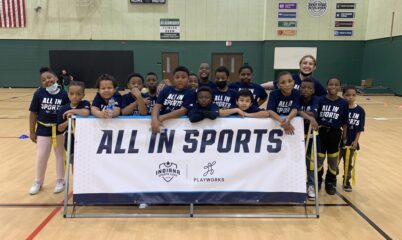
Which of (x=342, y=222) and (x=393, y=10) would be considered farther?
(x=393, y=10)

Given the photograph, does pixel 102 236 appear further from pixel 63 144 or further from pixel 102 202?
pixel 63 144

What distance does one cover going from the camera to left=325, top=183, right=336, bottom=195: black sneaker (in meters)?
4.10

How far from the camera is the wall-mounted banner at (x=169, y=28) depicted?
1919cm

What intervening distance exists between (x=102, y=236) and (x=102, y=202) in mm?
510

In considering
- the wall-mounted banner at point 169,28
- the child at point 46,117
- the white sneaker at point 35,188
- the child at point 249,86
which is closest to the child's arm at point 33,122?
the child at point 46,117

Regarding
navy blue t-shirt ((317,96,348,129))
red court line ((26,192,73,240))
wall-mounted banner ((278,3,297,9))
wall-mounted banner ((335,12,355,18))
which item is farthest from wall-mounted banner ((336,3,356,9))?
red court line ((26,192,73,240))

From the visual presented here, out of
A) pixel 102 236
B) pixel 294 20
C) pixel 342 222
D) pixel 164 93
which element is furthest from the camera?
pixel 294 20

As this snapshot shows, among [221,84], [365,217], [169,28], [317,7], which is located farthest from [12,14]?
[365,217]

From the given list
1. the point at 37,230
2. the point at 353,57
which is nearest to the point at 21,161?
the point at 37,230

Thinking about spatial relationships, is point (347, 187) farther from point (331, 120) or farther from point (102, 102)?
point (102, 102)

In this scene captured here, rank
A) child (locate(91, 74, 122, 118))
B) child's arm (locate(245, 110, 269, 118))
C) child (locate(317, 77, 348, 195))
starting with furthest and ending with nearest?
1. child (locate(317, 77, 348, 195))
2. child (locate(91, 74, 122, 118))
3. child's arm (locate(245, 110, 269, 118))

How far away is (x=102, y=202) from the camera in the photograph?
3.46 meters

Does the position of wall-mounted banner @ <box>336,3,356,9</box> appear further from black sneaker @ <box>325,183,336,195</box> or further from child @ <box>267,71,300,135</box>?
child @ <box>267,71,300,135</box>

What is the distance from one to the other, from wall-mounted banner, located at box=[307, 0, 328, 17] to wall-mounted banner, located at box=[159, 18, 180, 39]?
8084mm
